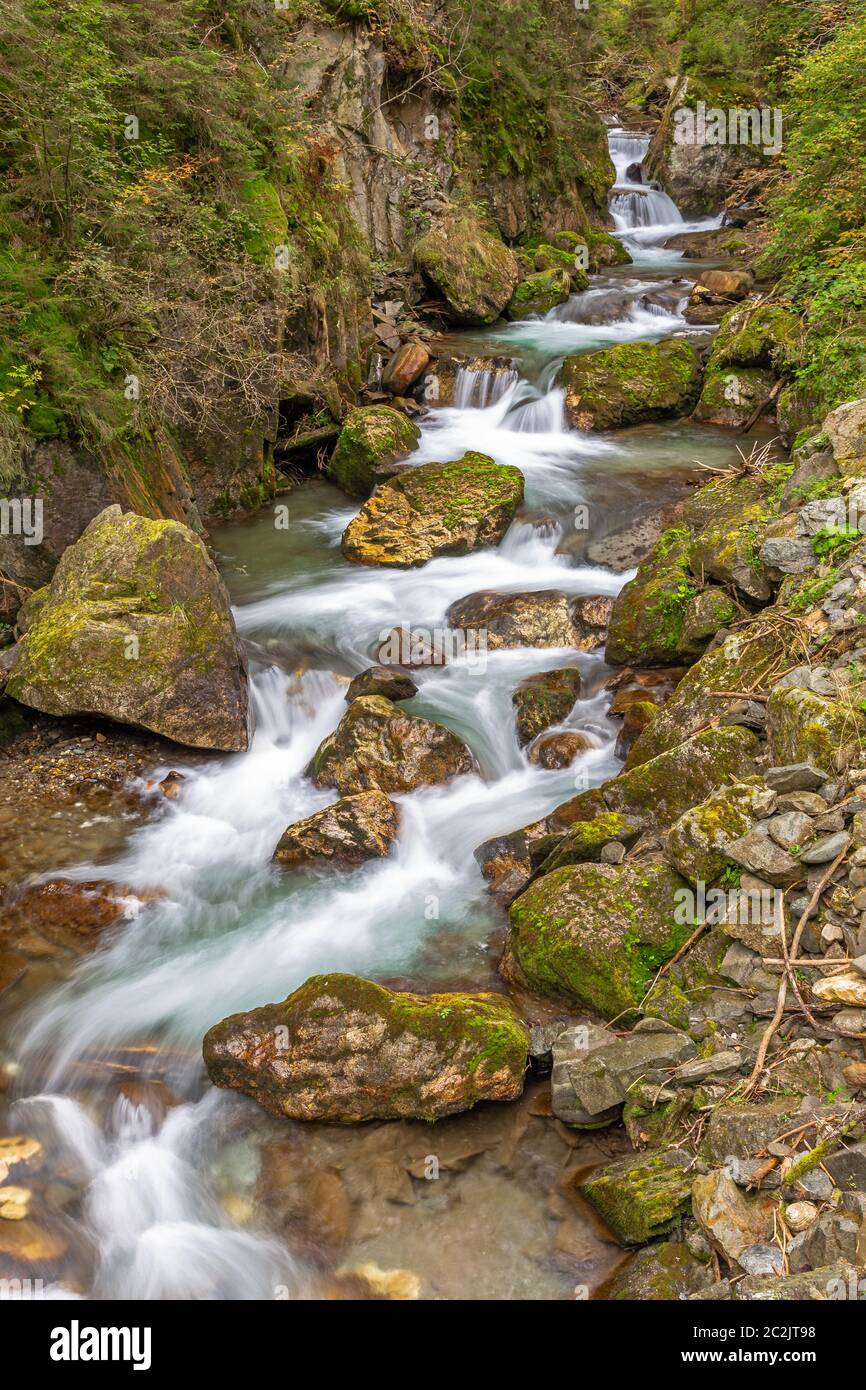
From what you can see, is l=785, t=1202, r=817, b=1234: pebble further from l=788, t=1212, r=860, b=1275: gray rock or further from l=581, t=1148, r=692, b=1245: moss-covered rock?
l=581, t=1148, r=692, b=1245: moss-covered rock

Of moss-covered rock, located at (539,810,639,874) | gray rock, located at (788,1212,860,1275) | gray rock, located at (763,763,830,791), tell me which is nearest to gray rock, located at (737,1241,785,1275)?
gray rock, located at (788,1212,860,1275)

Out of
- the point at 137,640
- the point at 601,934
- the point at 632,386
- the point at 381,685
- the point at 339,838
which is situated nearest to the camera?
the point at 601,934

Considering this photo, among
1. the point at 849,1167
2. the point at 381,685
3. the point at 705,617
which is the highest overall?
the point at 705,617

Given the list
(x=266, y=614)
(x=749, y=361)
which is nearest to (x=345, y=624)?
(x=266, y=614)

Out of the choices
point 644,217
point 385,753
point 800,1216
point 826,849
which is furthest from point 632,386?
point 644,217

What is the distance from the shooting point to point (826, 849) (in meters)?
4.52

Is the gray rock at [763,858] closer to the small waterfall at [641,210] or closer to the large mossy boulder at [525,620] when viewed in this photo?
the large mossy boulder at [525,620]

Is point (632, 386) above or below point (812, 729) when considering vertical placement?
above

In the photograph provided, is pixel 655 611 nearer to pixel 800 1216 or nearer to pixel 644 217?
pixel 800 1216

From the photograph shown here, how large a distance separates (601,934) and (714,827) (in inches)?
36.3
